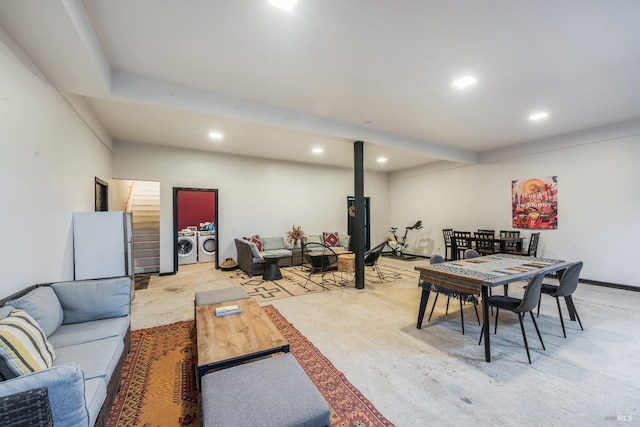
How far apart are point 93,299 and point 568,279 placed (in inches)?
184

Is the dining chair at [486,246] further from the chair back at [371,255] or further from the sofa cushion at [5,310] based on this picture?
the sofa cushion at [5,310]

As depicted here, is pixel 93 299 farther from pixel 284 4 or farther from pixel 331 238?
pixel 331 238

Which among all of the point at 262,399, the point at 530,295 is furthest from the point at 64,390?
the point at 530,295

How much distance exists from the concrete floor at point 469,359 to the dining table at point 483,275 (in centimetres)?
33

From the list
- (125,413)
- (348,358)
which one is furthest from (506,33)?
(125,413)

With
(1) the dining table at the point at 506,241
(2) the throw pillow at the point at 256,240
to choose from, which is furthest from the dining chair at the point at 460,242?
(2) the throw pillow at the point at 256,240

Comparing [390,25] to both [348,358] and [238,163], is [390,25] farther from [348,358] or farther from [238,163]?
[238,163]

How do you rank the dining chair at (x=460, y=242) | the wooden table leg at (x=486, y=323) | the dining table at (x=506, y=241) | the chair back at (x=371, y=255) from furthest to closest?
the dining chair at (x=460, y=242)
the dining table at (x=506, y=241)
the chair back at (x=371, y=255)
the wooden table leg at (x=486, y=323)

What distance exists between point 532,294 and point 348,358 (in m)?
1.81

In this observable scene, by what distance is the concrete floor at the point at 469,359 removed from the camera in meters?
1.82

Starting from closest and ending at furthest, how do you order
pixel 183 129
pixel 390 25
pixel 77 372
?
pixel 77 372 < pixel 390 25 < pixel 183 129

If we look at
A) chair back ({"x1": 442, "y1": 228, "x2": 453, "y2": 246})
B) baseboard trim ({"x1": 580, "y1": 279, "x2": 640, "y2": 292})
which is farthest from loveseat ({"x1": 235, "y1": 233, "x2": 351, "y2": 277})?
baseboard trim ({"x1": 580, "y1": 279, "x2": 640, "y2": 292})

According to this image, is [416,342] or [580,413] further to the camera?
[416,342]

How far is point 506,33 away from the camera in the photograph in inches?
96.3
